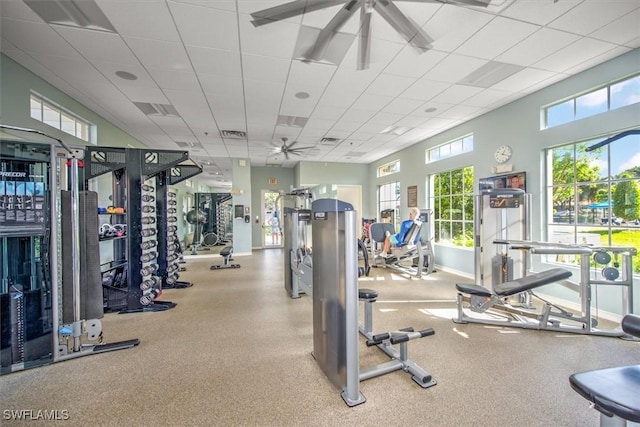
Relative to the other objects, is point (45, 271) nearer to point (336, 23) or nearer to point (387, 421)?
point (387, 421)

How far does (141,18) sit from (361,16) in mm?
2096

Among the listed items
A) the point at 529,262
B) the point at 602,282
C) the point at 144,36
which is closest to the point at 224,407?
the point at 144,36

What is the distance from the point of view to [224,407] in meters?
1.85

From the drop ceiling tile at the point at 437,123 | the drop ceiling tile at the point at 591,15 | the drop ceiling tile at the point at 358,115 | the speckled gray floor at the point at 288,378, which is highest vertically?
the drop ceiling tile at the point at 358,115

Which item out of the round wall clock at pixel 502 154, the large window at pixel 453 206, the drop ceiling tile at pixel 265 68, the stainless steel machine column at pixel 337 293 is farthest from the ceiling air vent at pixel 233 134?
the round wall clock at pixel 502 154

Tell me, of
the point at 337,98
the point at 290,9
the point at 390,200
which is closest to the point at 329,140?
the point at 337,98

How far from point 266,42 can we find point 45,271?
323 cm

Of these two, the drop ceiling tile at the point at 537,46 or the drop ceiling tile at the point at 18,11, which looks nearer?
the drop ceiling tile at the point at 18,11

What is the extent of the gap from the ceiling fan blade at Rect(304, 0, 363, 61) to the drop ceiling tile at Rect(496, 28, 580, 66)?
209 centimetres

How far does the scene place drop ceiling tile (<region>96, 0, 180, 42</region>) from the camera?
2.34 metres

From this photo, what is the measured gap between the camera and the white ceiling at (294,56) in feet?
8.19

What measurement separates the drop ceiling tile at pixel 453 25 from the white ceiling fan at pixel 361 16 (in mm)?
102

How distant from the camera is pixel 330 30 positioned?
2676 millimetres

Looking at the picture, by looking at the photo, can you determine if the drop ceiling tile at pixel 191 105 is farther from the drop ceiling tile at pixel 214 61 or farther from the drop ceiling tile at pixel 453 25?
the drop ceiling tile at pixel 453 25
